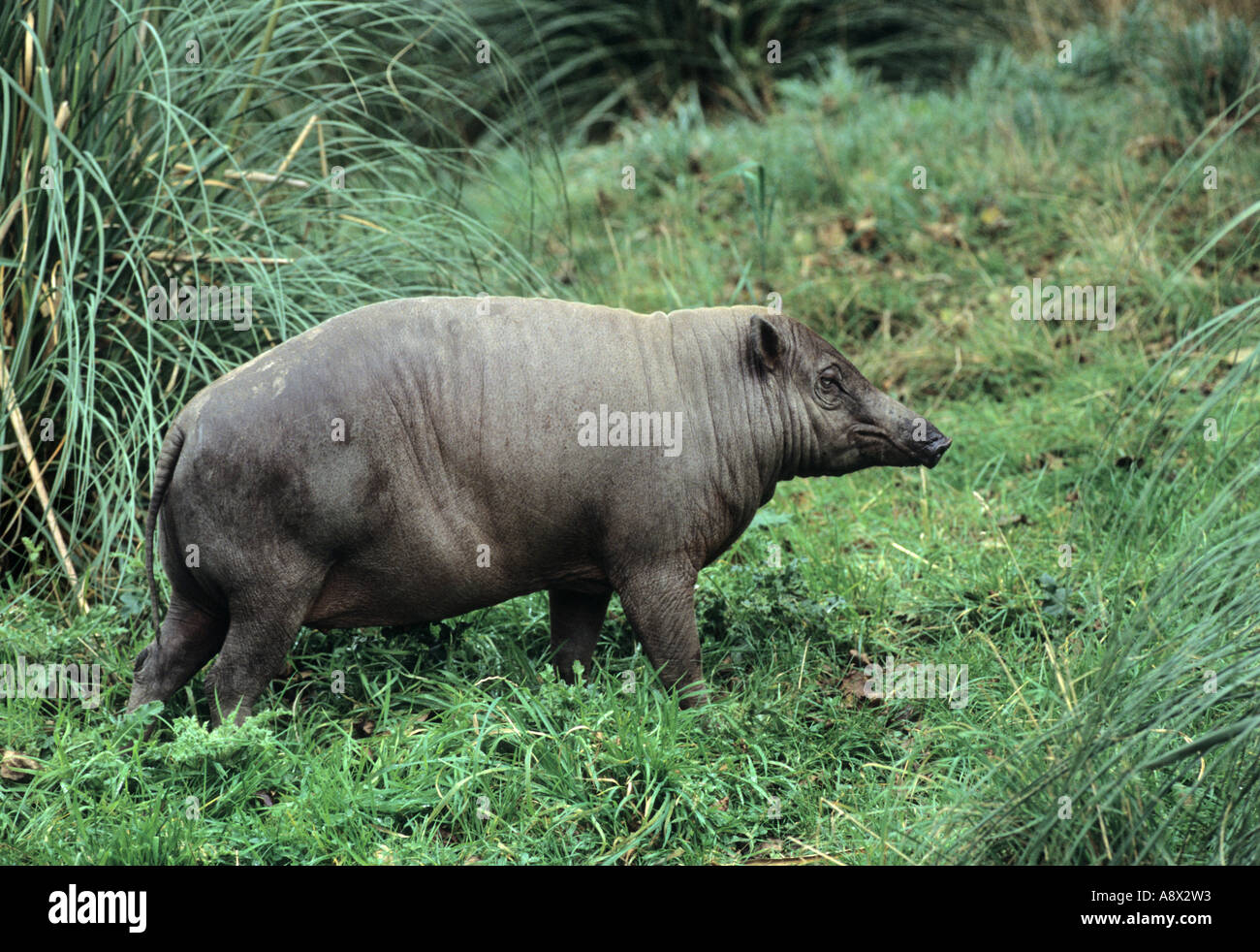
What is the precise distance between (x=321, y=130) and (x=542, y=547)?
2802 mm

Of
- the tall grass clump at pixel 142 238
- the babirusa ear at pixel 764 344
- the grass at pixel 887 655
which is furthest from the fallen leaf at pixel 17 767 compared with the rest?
the babirusa ear at pixel 764 344

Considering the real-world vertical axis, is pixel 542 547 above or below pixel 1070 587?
above

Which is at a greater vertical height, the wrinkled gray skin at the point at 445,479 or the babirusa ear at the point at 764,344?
the babirusa ear at the point at 764,344

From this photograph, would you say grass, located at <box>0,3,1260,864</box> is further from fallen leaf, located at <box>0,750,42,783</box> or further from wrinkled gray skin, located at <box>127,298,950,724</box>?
wrinkled gray skin, located at <box>127,298,950,724</box>

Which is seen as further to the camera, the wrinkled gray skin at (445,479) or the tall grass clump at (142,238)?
the tall grass clump at (142,238)

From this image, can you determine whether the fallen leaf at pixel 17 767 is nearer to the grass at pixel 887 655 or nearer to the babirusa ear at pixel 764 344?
the grass at pixel 887 655

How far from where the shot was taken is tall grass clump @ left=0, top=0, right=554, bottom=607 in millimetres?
4965

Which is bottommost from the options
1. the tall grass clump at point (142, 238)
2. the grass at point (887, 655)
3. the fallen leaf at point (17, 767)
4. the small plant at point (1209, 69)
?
the fallen leaf at point (17, 767)

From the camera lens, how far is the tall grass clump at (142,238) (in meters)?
4.96

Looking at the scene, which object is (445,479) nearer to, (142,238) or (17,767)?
(17,767)
